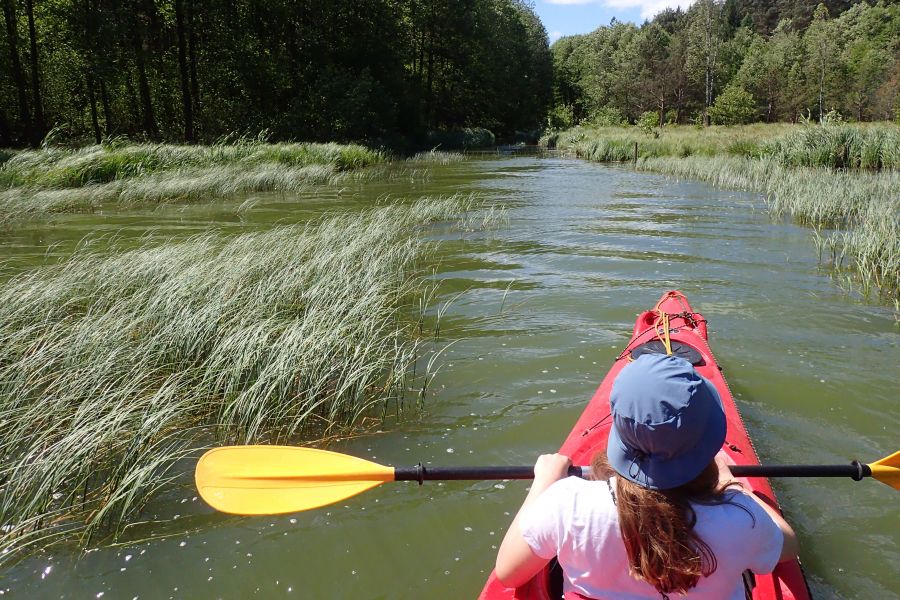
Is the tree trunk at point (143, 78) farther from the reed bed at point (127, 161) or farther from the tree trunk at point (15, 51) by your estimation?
the reed bed at point (127, 161)

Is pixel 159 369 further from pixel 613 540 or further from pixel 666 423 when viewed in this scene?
pixel 666 423

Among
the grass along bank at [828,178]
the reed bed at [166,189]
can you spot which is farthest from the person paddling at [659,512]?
the reed bed at [166,189]

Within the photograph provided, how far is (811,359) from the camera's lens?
14.8ft

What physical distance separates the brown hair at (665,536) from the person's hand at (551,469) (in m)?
0.36

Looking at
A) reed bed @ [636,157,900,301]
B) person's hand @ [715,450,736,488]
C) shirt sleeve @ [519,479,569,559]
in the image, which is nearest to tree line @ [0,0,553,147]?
reed bed @ [636,157,900,301]

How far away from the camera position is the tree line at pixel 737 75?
143 ft

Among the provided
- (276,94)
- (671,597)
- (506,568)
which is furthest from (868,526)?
(276,94)

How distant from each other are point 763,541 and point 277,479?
1659 millimetres

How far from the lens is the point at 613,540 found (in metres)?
1.45

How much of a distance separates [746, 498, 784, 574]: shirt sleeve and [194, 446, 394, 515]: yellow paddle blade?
1.23 metres

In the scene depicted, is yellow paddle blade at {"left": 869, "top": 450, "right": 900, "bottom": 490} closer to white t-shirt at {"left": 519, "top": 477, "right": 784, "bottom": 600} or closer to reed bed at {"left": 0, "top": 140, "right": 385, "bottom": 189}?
white t-shirt at {"left": 519, "top": 477, "right": 784, "bottom": 600}

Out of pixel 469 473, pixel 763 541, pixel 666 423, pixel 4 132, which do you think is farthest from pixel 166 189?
pixel 4 132

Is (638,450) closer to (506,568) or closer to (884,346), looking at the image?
(506,568)

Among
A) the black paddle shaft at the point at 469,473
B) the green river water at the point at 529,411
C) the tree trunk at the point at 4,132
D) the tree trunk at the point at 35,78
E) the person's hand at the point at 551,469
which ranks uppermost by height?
the tree trunk at the point at 35,78
